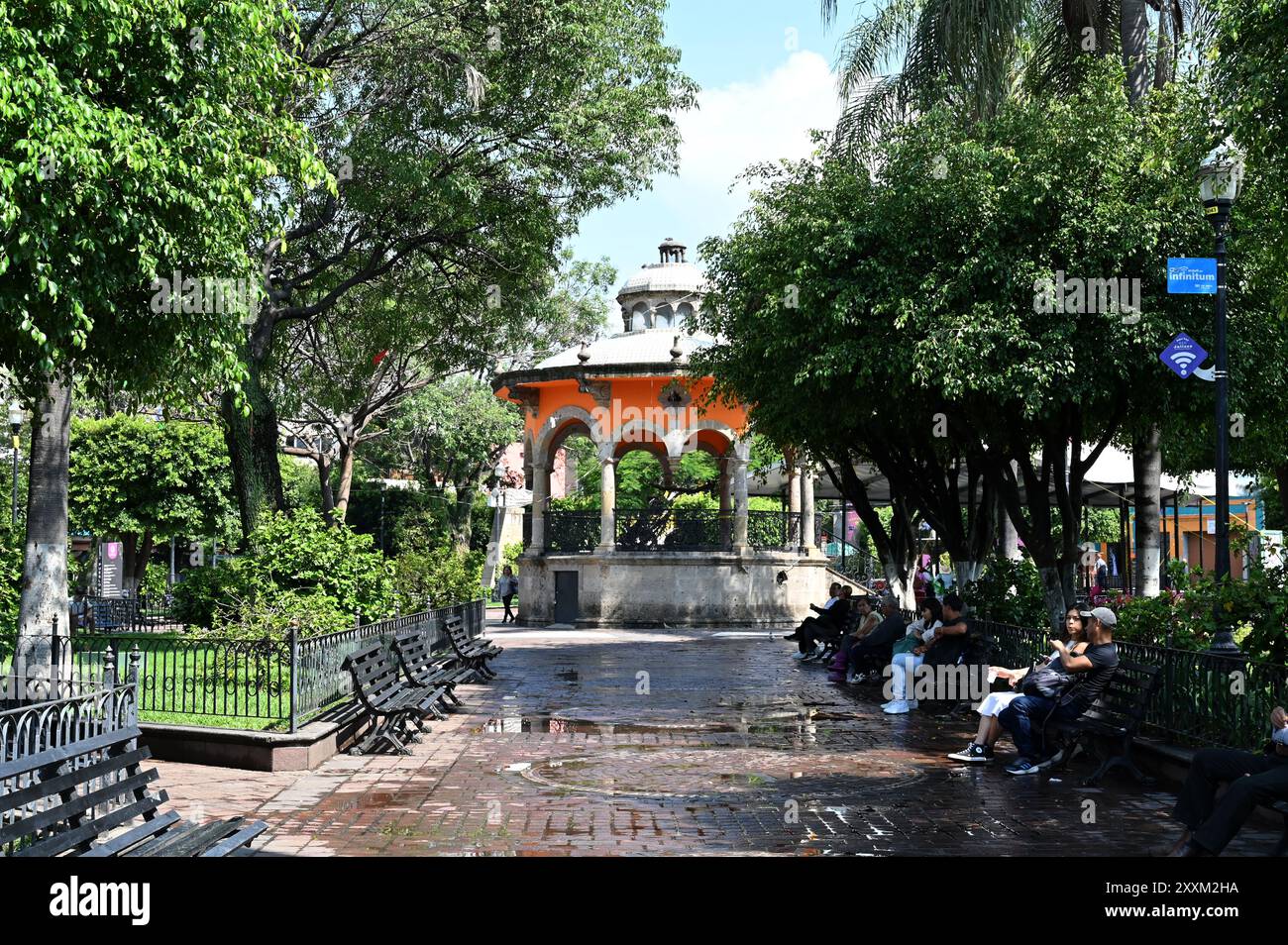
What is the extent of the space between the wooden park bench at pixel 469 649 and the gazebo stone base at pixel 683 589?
12.1 m

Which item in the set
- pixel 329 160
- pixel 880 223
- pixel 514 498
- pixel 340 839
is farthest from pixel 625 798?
pixel 514 498

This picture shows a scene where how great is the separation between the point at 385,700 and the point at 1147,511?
10.9 meters

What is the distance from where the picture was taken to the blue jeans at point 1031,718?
10.4 metres

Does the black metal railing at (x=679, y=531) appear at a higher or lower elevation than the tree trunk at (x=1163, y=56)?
lower

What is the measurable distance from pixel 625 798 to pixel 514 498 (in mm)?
52891

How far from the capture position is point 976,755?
428 inches

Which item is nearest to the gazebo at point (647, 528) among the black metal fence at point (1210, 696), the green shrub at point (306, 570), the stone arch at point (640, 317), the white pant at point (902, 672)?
the stone arch at point (640, 317)

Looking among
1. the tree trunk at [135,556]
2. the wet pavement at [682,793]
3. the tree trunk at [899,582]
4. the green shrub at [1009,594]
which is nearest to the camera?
the wet pavement at [682,793]

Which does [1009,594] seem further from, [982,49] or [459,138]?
[459,138]

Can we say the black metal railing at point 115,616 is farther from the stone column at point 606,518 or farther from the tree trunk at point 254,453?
the stone column at point 606,518

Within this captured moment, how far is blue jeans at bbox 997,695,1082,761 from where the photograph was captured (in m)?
10.4

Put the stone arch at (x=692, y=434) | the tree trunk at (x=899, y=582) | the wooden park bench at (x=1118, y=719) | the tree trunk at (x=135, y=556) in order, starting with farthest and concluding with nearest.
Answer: the tree trunk at (x=135, y=556) → the stone arch at (x=692, y=434) → the tree trunk at (x=899, y=582) → the wooden park bench at (x=1118, y=719)

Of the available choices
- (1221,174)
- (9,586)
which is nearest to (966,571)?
(1221,174)

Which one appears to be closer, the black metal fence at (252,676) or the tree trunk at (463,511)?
the black metal fence at (252,676)
